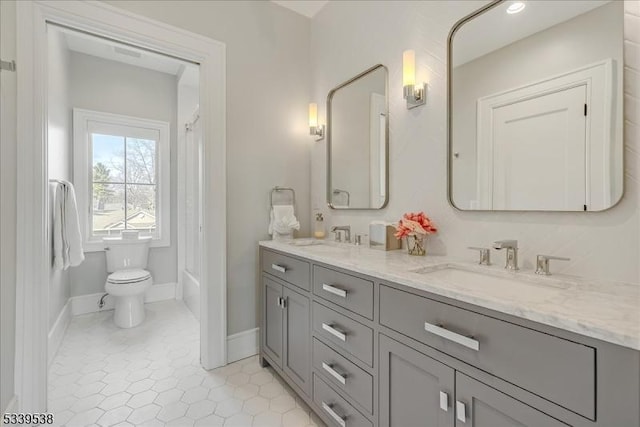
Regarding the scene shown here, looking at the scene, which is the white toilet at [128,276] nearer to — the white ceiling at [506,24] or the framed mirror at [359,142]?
the framed mirror at [359,142]

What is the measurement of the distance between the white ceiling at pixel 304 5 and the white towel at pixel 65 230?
2167 millimetres

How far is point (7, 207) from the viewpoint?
1418mm

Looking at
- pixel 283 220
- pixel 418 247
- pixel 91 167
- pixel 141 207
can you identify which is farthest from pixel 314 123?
pixel 91 167

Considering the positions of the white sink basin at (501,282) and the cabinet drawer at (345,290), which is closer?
the white sink basin at (501,282)

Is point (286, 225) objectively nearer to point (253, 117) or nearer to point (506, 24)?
point (253, 117)

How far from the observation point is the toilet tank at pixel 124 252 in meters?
3.01

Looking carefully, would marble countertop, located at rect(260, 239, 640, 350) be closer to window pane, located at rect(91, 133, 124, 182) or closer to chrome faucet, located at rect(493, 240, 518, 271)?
chrome faucet, located at rect(493, 240, 518, 271)

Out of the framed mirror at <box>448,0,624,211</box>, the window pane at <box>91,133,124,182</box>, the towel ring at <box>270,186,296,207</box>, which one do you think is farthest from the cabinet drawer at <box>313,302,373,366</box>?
the window pane at <box>91,133,124,182</box>

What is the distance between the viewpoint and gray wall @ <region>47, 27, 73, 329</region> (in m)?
2.13

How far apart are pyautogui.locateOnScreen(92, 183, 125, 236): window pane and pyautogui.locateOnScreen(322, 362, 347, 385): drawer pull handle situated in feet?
9.67

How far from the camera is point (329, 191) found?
2344 mm

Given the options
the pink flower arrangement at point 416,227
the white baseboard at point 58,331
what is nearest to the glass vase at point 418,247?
the pink flower arrangement at point 416,227

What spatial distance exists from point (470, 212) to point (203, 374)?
195 cm

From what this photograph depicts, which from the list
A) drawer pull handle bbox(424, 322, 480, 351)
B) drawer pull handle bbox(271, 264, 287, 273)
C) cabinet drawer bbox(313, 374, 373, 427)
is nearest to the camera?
drawer pull handle bbox(424, 322, 480, 351)
